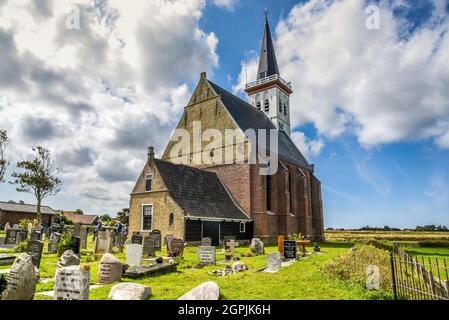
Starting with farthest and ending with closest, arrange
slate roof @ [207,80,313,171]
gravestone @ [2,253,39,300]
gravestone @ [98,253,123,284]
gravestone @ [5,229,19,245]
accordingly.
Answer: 1. slate roof @ [207,80,313,171]
2. gravestone @ [5,229,19,245]
3. gravestone @ [98,253,123,284]
4. gravestone @ [2,253,39,300]

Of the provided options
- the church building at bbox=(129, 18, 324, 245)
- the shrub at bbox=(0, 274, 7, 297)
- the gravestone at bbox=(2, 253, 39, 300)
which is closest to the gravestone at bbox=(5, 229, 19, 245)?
the church building at bbox=(129, 18, 324, 245)

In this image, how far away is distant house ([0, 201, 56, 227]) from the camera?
5106cm

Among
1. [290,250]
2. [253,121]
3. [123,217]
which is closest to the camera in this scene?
[290,250]

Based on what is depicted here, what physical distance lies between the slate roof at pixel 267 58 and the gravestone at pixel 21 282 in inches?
1719

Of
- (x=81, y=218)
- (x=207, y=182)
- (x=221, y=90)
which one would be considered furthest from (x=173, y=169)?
(x=81, y=218)

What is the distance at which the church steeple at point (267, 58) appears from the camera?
46406 mm

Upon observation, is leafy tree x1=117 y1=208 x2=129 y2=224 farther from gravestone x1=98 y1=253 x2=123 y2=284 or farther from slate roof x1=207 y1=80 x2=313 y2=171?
gravestone x1=98 y1=253 x2=123 y2=284

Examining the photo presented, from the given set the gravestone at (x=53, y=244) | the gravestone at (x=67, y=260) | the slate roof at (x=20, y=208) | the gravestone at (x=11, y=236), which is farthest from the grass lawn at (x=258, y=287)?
the slate roof at (x=20, y=208)

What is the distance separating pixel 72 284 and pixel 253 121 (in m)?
30.6

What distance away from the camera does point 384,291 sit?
8.02 meters

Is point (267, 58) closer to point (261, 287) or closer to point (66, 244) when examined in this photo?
point (66, 244)

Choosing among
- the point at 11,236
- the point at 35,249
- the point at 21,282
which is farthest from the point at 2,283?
the point at 11,236

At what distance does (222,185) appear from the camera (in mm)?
30250

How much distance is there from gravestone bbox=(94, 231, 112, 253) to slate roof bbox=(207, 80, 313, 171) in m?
17.9
